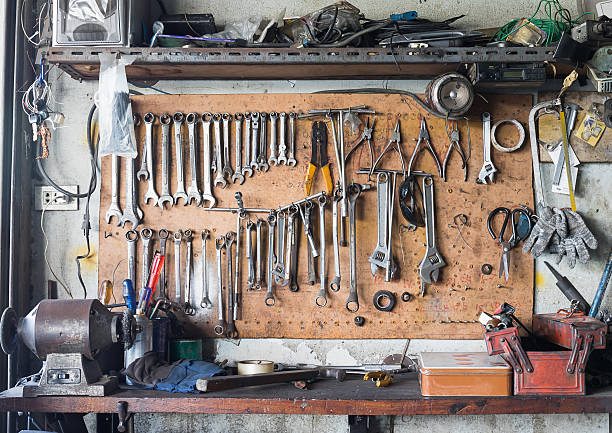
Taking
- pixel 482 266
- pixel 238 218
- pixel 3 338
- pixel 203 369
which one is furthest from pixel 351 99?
Result: pixel 3 338

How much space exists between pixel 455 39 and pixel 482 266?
877 mm

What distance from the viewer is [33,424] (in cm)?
215

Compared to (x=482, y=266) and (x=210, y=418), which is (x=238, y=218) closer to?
(x=210, y=418)

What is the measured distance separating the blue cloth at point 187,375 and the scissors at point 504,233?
1.16 m

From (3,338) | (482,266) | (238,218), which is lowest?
(3,338)

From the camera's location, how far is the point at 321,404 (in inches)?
72.4

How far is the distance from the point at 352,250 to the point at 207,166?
67cm

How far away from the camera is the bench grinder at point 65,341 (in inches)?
72.9

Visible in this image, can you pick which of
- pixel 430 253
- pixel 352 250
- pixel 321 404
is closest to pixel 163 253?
pixel 352 250

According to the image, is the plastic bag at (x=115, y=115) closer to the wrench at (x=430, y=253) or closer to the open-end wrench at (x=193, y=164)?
the open-end wrench at (x=193, y=164)

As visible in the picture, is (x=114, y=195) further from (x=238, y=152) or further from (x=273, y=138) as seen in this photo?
(x=273, y=138)

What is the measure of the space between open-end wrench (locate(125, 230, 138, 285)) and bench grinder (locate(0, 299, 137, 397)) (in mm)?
388

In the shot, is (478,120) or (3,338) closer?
(3,338)

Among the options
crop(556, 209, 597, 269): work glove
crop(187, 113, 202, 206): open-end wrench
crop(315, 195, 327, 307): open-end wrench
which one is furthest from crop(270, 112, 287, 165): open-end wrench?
crop(556, 209, 597, 269): work glove
